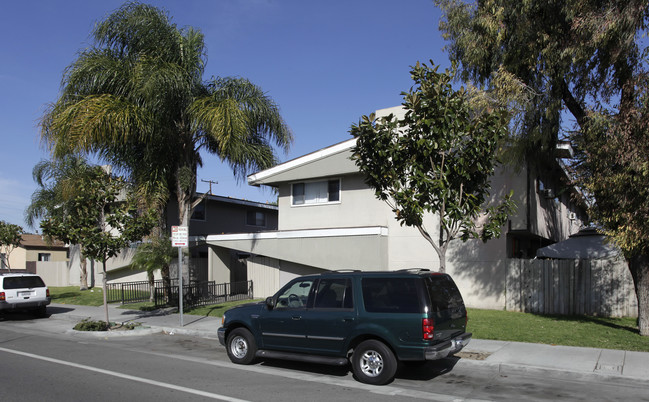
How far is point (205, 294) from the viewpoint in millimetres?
19672

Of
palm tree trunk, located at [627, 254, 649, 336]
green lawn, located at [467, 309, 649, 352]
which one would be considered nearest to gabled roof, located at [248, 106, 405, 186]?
green lawn, located at [467, 309, 649, 352]

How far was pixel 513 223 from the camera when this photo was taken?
1605 cm

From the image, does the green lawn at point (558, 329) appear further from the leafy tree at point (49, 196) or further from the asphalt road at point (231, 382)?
the leafy tree at point (49, 196)

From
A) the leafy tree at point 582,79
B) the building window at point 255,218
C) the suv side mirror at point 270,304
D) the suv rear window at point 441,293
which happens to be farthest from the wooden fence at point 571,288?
the building window at point 255,218

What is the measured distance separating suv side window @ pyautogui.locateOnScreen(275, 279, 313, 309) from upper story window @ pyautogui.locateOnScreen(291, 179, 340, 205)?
1016 centimetres

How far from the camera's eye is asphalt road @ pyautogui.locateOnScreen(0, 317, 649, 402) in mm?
7242

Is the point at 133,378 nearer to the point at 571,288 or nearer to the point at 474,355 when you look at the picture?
the point at 474,355

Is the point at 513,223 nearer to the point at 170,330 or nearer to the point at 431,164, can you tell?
the point at 431,164

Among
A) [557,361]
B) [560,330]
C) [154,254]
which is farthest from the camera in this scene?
[154,254]

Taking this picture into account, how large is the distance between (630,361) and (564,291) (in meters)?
6.24

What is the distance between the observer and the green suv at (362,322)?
7.63 meters

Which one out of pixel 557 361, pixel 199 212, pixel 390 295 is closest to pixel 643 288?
pixel 557 361

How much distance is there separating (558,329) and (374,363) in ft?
22.1

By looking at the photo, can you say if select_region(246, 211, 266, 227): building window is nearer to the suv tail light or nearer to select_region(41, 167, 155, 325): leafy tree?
select_region(41, 167, 155, 325): leafy tree
